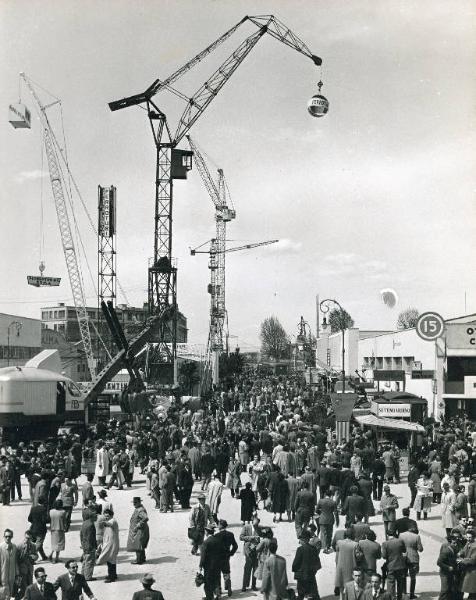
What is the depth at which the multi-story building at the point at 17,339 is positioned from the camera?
65.4m

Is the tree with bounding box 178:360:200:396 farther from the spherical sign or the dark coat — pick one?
the dark coat

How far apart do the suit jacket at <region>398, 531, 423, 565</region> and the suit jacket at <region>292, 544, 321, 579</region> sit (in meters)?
1.72

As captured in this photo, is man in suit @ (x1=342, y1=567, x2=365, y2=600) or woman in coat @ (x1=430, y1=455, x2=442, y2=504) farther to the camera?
woman in coat @ (x1=430, y1=455, x2=442, y2=504)

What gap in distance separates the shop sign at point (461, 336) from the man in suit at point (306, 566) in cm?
2946

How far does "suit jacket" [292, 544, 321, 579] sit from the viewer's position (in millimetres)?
10242

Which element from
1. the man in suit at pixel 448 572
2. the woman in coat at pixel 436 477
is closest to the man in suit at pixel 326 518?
the man in suit at pixel 448 572

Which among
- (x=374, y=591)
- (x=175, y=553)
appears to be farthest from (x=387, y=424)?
(x=374, y=591)

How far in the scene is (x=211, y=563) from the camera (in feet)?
35.8

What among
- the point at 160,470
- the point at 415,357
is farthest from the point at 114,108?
the point at 160,470

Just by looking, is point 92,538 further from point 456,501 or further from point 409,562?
point 456,501

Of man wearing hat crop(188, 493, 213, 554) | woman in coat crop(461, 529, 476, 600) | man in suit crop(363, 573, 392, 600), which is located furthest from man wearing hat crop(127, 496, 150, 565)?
woman in coat crop(461, 529, 476, 600)

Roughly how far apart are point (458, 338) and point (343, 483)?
2451 cm

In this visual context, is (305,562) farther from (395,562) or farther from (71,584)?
(71,584)

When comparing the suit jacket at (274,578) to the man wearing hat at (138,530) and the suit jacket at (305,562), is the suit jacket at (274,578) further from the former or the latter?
the man wearing hat at (138,530)
